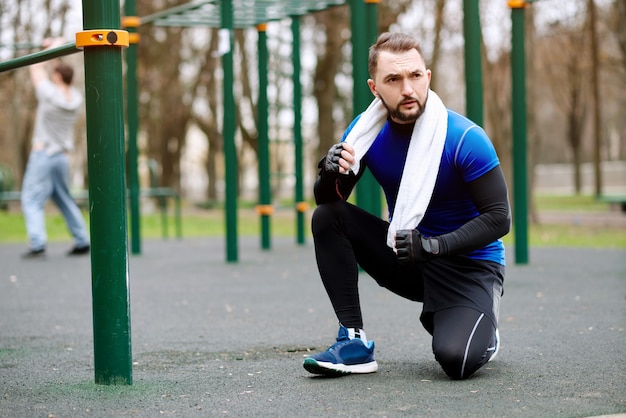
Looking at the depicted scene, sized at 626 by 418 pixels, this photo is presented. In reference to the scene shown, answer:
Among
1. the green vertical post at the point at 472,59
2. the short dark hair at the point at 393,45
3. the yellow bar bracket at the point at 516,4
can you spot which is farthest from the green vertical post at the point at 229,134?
the short dark hair at the point at 393,45

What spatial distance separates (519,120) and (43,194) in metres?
4.72

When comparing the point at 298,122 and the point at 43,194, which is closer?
the point at 43,194

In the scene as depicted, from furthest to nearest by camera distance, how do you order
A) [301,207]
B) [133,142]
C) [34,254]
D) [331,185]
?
[301,207]
[133,142]
[34,254]
[331,185]

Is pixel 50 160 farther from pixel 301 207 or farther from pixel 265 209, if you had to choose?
pixel 301 207

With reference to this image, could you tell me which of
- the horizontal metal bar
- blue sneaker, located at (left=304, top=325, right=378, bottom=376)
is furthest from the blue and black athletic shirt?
the horizontal metal bar

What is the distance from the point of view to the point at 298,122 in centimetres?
1125

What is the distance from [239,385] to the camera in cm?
373

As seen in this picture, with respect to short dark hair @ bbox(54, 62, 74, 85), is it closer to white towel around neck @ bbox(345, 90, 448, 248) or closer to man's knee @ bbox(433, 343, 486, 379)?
white towel around neck @ bbox(345, 90, 448, 248)

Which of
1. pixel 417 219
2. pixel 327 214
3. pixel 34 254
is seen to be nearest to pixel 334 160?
pixel 327 214

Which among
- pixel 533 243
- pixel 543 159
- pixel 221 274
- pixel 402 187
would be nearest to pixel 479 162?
pixel 402 187

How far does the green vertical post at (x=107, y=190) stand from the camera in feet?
11.7

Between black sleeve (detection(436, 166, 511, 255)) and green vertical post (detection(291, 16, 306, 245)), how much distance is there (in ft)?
24.0

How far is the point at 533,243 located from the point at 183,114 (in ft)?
60.0

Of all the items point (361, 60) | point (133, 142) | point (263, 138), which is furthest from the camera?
point (263, 138)
